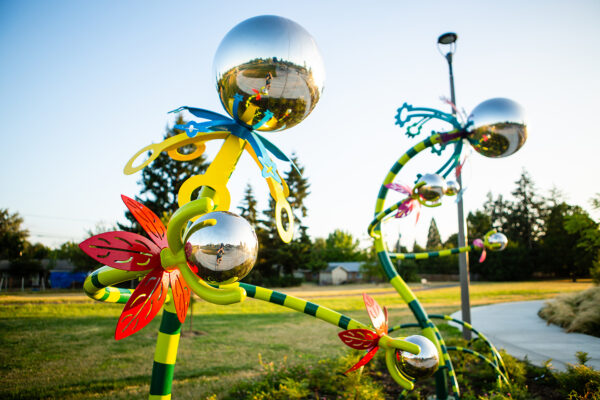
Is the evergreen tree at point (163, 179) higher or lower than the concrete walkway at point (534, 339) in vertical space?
higher

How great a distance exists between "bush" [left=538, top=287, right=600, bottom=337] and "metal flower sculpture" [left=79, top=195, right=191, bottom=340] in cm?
902

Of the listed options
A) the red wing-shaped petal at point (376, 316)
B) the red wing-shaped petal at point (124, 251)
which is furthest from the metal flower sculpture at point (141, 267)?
the red wing-shaped petal at point (376, 316)

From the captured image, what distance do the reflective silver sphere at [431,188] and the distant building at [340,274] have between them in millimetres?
36697

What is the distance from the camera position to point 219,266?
37.9 inches

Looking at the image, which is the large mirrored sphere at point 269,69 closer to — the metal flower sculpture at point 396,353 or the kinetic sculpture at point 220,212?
the kinetic sculpture at point 220,212

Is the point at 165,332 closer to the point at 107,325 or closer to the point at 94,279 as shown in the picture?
the point at 94,279

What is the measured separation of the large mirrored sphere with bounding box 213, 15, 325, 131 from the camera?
1.19 meters

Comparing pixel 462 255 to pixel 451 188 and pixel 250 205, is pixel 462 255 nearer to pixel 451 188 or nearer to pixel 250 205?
pixel 451 188

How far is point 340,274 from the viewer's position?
1629 inches

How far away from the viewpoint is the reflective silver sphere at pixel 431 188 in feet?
10.8

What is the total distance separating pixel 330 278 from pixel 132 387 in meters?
36.4

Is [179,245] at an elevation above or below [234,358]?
above

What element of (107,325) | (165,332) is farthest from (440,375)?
(107,325)

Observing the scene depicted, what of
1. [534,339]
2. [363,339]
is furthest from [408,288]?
[534,339]
